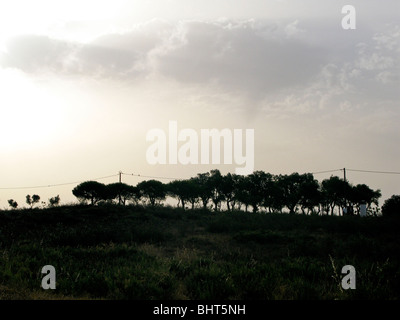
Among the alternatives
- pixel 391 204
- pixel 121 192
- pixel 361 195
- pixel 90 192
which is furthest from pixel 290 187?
pixel 90 192

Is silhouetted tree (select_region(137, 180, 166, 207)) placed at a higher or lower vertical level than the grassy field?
higher

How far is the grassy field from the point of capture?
7570 mm

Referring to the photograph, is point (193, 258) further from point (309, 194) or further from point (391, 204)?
point (309, 194)

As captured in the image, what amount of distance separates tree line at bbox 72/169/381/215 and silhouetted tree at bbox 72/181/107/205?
140 mm

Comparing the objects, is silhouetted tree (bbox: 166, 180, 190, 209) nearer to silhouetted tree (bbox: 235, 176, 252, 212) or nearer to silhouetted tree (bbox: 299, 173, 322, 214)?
silhouetted tree (bbox: 235, 176, 252, 212)

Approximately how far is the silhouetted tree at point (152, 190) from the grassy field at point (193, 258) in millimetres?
31065

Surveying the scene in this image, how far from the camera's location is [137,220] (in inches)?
901

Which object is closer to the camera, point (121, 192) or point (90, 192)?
point (90, 192)

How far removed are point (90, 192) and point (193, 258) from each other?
38411 millimetres

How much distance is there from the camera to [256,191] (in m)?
56.5

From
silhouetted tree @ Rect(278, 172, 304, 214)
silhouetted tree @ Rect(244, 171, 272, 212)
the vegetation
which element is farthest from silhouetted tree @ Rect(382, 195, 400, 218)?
silhouetted tree @ Rect(244, 171, 272, 212)

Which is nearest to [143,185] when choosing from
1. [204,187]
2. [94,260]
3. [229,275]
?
[204,187]

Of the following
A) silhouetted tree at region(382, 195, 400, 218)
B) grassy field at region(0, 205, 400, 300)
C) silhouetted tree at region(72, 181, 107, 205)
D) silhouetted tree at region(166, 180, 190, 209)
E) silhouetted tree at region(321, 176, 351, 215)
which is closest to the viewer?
grassy field at region(0, 205, 400, 300)
